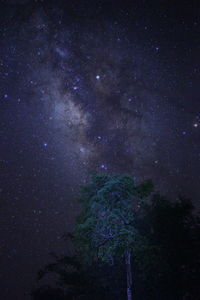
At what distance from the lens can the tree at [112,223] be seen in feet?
Result: 47.3

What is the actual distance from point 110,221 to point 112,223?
18 centimetres

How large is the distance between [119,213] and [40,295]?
14338 millimetres

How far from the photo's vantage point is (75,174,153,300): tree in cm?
1443

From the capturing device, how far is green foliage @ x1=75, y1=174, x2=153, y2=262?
14.4 meters

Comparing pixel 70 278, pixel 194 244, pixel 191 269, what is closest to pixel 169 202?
pixel 194 244

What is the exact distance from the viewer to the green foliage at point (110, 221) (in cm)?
1439

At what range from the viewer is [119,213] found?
15219 mm

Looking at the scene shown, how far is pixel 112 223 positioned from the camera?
1466 centimetres

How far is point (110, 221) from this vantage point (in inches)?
580

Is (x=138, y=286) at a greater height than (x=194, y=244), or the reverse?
(x=194, y=244)

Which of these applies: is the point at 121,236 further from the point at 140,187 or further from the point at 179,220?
the point at 179,220

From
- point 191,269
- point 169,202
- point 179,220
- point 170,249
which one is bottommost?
point 191,269

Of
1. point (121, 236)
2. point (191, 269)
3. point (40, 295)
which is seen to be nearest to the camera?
point (121, 236)

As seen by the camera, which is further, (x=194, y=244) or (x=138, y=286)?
(x=138, y=286)
